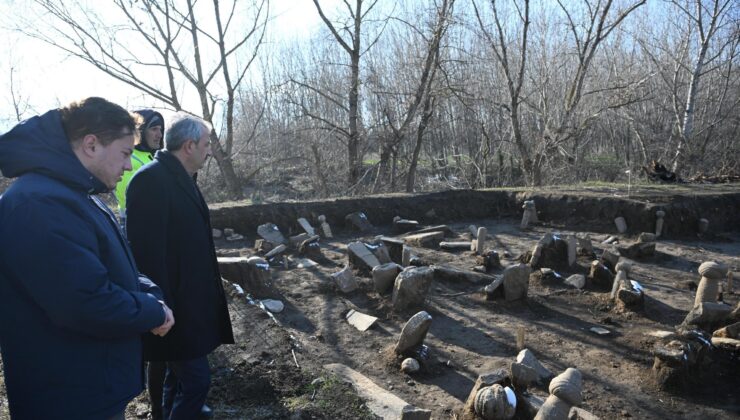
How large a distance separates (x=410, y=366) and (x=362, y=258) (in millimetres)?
2693

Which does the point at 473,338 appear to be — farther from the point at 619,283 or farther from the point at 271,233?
the point at 271,233

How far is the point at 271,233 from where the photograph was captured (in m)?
8.66

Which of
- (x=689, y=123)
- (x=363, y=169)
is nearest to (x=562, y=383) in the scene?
(x=363, y=169)

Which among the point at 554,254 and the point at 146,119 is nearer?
the point at 146,119

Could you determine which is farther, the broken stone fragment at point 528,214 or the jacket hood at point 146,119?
the broken stone fragment at point 528,214

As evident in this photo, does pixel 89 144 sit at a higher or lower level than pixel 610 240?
higher

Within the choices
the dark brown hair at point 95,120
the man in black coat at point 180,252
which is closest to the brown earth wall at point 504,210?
the man in black coat at point 180,252

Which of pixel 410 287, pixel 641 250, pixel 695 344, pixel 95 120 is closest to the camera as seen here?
pixel 95 120

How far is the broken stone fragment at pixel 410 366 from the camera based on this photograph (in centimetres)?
→ 417

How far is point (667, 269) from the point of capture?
694 centimetres

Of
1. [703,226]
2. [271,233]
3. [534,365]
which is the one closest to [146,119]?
[534,365]

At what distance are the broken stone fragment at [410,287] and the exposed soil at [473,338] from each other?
20cm

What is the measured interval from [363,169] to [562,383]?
1263 cm

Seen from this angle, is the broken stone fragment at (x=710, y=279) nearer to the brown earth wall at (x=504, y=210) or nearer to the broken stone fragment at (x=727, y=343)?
the broken stone fragment at (x=727, y=343)
